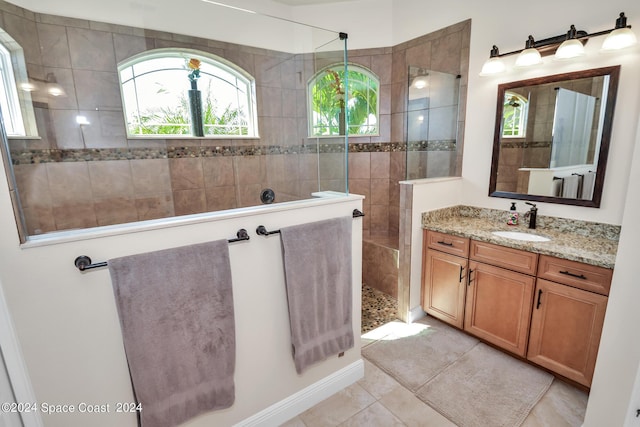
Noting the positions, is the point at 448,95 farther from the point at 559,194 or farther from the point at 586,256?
the point at 586,256

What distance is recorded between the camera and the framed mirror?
6.23 feet

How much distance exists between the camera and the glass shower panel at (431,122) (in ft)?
9.07

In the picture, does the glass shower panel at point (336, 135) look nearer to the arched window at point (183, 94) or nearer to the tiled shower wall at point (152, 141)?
the tiled shower wall at point (152, 141)

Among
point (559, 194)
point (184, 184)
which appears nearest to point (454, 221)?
point (559, 194)

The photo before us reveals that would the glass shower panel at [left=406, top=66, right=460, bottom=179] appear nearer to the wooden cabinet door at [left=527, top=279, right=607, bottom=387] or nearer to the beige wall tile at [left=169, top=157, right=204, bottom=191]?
the wooden cabinet door at [left=527, top=279, right=607, bottom=387]

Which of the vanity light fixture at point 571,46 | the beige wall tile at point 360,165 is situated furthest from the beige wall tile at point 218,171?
the vanity light fixture at point 571,46

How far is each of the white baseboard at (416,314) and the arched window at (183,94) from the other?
2.25 metres

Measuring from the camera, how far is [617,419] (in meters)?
1.26

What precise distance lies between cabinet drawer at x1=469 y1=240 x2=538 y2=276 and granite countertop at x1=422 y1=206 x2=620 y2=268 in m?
0.04

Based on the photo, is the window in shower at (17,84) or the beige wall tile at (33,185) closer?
the beige wall tile at (33,185)

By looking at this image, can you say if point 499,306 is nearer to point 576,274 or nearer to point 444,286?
point 444,286

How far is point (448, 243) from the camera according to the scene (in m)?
2.36

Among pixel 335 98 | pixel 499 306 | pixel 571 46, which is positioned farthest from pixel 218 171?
pixel 571 46

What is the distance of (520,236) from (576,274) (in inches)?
19.2
